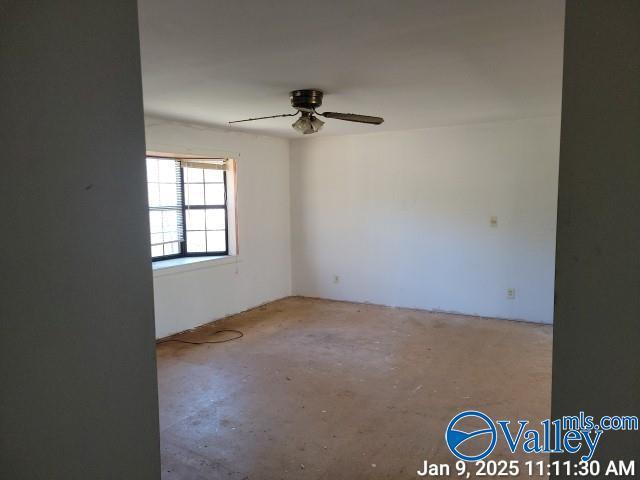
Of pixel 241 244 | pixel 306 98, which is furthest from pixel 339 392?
pixel 241 244

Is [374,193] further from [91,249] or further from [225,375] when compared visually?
[91,249]

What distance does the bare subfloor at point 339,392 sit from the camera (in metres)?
2.58

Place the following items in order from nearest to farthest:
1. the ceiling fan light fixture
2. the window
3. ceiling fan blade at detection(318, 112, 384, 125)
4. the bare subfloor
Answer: the bare subfloor, ceiling fan blade at detection(318, 112, 384, 125), the ceiling fan light fixture, the window

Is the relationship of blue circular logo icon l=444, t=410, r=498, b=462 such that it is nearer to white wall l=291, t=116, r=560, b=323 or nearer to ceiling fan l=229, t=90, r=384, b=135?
ceiling fan l=229, t=90, r=384, b=135

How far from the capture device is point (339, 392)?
11.3 ft

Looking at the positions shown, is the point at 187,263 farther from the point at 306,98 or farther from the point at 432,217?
the point at 432,217

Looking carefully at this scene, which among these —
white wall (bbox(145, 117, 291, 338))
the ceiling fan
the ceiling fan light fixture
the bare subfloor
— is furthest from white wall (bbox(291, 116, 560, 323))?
the ceiling fan light fixture

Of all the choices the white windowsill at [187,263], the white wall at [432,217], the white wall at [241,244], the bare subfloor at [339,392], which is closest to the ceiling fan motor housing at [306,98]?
the white wall at [241,244]

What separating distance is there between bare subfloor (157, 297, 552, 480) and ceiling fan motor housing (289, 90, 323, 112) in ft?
7.11

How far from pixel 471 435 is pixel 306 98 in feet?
8.29

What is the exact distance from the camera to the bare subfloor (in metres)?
2.58

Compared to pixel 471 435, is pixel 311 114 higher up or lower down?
higher up

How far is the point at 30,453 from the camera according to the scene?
0.74m

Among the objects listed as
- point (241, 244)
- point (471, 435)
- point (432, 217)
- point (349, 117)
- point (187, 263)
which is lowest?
point (471, 435)
